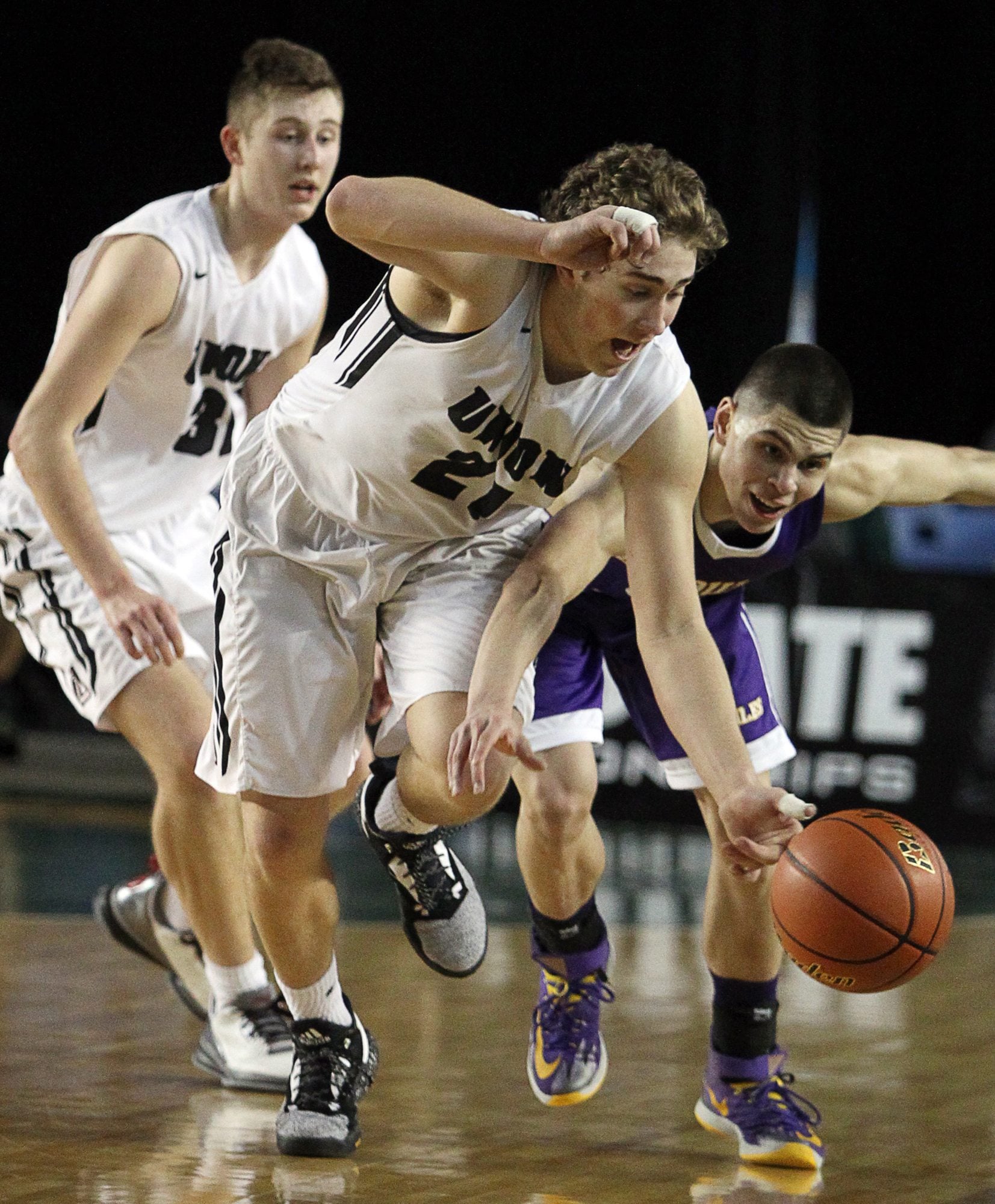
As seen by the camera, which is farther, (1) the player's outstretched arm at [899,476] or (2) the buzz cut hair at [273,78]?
(2) the buzz cut hair at [273,78]

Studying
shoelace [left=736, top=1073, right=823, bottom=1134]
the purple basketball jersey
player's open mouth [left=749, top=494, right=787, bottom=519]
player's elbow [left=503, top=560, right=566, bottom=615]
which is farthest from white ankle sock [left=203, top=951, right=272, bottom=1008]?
player's open mouth [left=749, top=494, right=787, bottom=519]

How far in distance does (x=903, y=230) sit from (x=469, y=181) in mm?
2776

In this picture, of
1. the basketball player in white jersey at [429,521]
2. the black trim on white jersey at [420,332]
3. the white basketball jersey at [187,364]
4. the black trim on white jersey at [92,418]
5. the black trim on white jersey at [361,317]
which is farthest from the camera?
the black trim on white jersey at [92,418]

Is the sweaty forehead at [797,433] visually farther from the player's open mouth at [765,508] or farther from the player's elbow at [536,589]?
the player's elbow at [536,589]

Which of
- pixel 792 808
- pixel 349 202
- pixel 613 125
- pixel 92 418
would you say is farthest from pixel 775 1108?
pixel 613 125

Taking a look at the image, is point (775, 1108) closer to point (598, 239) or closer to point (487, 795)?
point (487, 795)

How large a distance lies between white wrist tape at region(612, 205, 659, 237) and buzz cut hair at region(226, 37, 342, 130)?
1.65 m

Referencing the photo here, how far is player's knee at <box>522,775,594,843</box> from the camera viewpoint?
3600 millimetres

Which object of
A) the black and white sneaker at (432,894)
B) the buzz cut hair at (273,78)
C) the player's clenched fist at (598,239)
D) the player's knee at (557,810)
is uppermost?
the buzz cut hair at (273,78)

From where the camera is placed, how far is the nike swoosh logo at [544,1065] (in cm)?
356

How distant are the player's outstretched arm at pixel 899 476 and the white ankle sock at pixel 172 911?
1.81 meters

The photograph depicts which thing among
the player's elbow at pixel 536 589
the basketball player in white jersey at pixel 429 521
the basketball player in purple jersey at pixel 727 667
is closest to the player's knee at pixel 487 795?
the basketball player in white jersey at pixel 429 521

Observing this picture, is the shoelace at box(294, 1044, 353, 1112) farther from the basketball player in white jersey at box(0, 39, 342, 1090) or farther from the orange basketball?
the orange basketball

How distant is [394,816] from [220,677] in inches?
17.8
